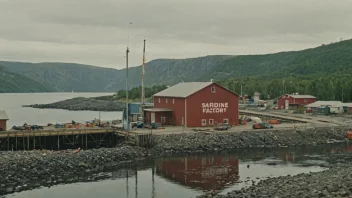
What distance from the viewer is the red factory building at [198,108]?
55.8 metres

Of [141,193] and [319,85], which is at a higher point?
[319,85]

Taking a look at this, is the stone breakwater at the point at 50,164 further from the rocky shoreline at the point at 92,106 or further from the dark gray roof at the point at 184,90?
the rocky shoreline at the point at 92,106

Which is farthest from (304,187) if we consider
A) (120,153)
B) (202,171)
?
(120,153)

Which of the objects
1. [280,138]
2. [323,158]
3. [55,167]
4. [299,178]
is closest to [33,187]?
[55,167]

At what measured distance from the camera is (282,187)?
27.6m

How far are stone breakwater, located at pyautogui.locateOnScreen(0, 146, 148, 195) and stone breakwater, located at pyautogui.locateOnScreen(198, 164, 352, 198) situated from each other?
13.1m

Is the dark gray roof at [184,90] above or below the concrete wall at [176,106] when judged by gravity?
above

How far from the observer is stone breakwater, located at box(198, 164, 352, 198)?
24016mm

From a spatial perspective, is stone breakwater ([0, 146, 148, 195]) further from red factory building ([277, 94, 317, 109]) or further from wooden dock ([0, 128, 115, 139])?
red factory building ([277, 94, 317, 109])

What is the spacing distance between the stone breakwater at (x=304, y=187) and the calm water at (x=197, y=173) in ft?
9.98

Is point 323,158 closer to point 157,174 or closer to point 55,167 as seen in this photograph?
point 157,174

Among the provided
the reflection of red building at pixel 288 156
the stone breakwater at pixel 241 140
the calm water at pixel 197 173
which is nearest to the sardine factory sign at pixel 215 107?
the stone breakwater at pixel 241 140

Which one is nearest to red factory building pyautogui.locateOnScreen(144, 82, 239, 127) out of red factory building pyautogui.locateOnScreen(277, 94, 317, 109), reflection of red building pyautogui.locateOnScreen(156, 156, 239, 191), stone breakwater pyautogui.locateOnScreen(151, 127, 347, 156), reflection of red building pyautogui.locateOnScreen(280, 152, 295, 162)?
stone breakwater pyautogui.locateOnScreen(151, 127, 347, 156)

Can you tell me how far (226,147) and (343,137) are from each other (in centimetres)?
1735
